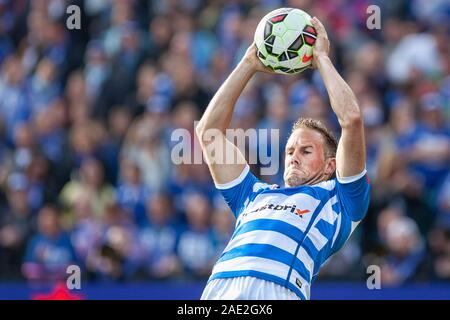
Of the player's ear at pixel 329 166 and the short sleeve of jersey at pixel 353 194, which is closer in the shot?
the short sleeve of jersey at pixel 353 194

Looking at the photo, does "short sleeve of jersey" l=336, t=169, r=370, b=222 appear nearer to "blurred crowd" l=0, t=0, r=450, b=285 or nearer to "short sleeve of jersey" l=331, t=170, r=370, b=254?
"short sleeve of jersey" l=331, t=170, r=370, b=254

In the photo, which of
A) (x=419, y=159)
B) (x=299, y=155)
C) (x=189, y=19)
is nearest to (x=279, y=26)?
(x=299, y=155)

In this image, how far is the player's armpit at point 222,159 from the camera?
7320 mm

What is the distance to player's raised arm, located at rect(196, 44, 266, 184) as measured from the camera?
24.1 feet

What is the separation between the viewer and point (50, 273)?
12.7m

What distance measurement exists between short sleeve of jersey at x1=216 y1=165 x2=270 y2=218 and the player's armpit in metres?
0.04

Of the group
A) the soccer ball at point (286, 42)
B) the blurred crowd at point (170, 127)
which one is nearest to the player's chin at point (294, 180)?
the soccer ball at point (286, 42)

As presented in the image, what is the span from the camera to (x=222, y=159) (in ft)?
24.1

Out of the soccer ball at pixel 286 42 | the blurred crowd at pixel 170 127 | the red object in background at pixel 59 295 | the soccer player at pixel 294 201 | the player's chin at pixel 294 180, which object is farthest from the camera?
the blurred crowd at pixel 170 127

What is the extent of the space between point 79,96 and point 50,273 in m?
3.39

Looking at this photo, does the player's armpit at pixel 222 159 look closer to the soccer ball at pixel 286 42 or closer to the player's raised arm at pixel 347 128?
the soccer ball at pixel 286 42

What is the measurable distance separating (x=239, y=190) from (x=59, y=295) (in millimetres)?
4989

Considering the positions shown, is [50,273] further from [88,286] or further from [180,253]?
[180,253]

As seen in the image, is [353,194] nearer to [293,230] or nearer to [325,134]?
[293,230]
